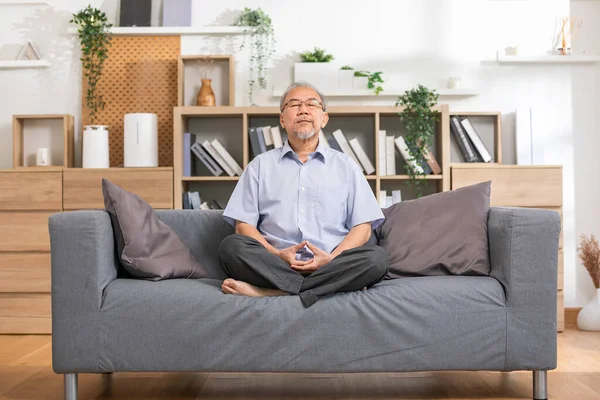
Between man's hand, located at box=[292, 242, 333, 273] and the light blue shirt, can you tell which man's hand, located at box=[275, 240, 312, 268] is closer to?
man's hand, located at box=[292, 242, 333, 273]

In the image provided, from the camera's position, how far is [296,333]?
2.64m

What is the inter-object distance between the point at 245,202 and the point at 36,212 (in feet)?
6.00

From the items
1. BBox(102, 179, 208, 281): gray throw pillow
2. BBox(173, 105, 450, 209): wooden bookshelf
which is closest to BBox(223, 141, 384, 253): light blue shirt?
BBox(102, 179, 208, 281): gray throw pillow

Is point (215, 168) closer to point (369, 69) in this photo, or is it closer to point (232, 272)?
point (369, 69)

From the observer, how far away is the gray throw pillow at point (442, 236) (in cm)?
295

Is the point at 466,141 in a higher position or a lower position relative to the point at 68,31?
lower

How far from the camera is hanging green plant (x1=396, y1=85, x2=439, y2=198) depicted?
449 centimetres

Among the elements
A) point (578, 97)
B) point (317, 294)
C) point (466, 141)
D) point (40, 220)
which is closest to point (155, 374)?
point (317, 294)

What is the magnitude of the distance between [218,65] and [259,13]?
42cm

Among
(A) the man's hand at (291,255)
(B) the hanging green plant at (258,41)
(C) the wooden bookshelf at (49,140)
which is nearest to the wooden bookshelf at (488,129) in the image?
(B) the hanging green plant at (258,41)

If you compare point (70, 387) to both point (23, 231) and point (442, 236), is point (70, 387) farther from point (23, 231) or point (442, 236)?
point (23, 231)

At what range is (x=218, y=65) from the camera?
4.92 meters

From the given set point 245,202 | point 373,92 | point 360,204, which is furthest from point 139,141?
point 360,204

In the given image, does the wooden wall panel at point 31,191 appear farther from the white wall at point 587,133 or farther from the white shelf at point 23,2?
the white wall at point 587,133
